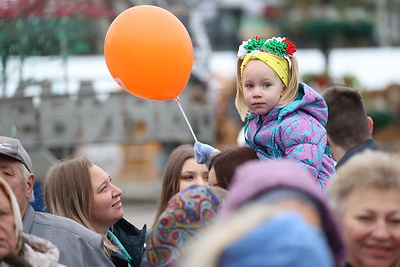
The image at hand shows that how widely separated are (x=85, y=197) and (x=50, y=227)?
60 cm

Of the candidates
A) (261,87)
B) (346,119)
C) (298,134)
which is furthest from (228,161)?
(346,119)

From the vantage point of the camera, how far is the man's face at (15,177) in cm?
435

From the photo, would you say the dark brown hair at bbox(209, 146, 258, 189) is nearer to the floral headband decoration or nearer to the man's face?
the floral headband decoration

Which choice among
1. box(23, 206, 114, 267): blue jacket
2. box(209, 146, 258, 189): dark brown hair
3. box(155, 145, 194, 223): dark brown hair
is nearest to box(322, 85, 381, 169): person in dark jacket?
box(209, 146, 258, 189): dark brown hair

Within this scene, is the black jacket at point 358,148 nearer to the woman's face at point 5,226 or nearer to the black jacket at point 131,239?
the black jacket at point 131,239

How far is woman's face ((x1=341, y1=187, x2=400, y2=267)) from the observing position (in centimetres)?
311

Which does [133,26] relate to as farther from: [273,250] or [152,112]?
[152,112]

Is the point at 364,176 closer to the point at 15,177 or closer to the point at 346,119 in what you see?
the point at 15,177

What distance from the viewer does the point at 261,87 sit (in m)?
4.91

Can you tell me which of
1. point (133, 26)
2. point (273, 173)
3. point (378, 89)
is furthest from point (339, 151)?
point (378, 89)

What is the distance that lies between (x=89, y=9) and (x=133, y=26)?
957 centimetres

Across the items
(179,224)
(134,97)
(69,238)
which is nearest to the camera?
(179,224)

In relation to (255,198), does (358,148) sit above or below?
below

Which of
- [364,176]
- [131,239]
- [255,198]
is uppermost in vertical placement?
[255,198]
